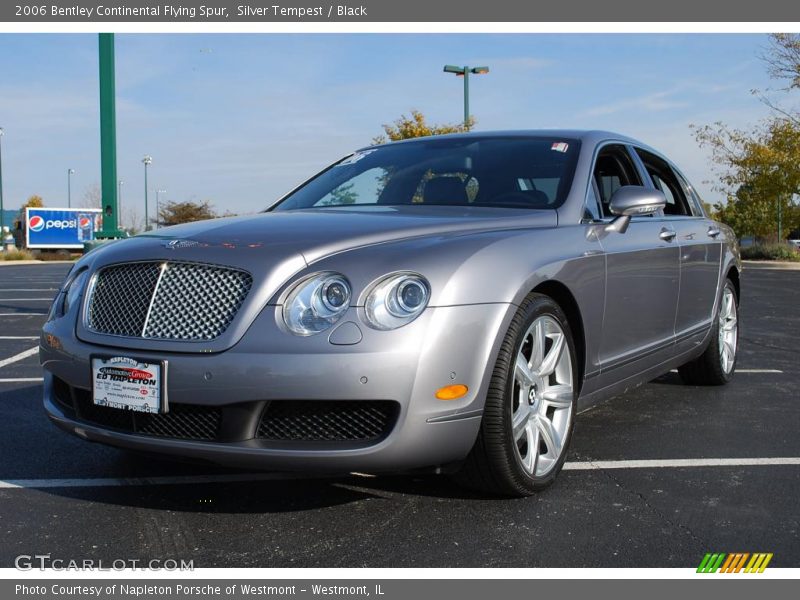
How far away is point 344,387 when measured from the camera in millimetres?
2881

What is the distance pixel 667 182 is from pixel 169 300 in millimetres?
3643

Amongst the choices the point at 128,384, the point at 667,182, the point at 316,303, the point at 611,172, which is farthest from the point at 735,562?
the point at 667,182

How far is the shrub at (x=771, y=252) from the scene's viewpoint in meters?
32.8

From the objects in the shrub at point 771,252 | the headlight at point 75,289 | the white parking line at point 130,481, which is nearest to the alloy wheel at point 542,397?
the white parking line at point 130,481

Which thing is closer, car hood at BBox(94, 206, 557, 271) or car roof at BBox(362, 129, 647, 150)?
car hood at BBox(94, 206, 557, 271)

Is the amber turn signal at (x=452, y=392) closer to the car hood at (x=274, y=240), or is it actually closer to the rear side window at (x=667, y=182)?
Result: the car hood at (x=274, y=240)

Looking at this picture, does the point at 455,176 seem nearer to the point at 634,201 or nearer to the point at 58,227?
the point at 634,201

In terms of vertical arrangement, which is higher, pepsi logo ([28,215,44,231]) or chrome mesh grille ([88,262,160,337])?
chrome mesh grille ([88,262,160,337])

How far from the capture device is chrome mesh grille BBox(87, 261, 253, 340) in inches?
121

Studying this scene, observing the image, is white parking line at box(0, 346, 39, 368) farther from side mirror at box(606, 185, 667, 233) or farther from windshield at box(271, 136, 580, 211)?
side mirror at box(606, 185, 667, 233)

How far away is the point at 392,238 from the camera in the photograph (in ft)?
10.8

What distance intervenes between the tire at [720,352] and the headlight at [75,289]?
3.97 m

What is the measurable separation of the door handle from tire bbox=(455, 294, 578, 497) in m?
1.37

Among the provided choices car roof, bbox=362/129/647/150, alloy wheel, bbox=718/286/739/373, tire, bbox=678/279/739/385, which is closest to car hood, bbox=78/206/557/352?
car roof, bbox=362/129/647/150
